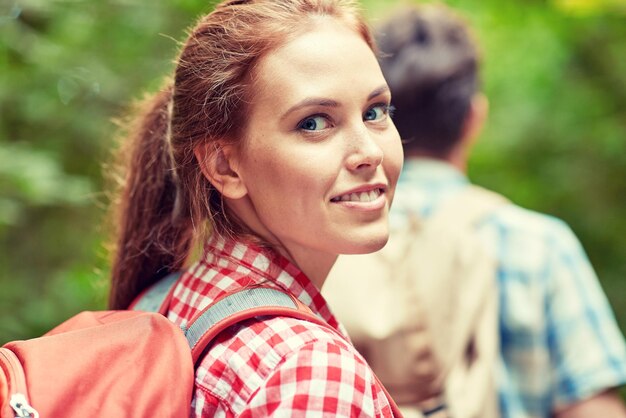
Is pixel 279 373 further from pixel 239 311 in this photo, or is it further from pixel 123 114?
pixel 123 114

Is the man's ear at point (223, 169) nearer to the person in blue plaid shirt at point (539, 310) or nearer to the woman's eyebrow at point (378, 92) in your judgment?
the woman's eyebrow at point (378, 92)

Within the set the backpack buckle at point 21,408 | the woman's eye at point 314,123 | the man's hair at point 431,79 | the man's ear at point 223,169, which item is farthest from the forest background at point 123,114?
the backpack buckle at point 21,408

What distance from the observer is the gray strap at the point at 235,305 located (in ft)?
4.52

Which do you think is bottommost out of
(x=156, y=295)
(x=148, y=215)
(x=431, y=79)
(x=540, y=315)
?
(x=540, y=315)

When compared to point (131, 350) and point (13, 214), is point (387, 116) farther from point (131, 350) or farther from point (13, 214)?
point (13, 214)

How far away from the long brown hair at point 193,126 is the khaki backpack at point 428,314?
28.4 inches

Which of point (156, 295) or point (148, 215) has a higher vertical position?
point (148, 215)

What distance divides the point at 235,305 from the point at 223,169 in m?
0.27

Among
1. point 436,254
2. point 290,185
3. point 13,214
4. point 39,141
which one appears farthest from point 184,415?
point 39,141

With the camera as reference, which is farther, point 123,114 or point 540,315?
point 540,315

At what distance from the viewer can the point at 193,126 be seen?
61.4 inches

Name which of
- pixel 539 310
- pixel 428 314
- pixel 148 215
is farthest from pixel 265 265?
pixel 539 310

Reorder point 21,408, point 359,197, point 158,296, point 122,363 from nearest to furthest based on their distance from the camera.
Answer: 1. point 21,408
2. point 122,363
3. point 359,197
4. point 158,296

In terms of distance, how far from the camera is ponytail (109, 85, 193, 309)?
1.79 m
